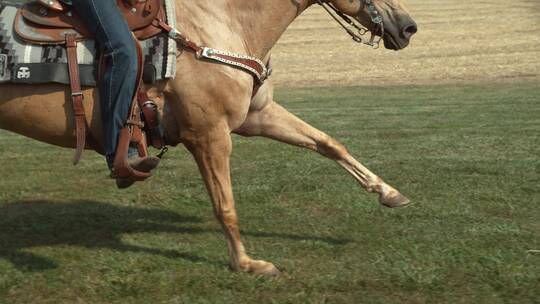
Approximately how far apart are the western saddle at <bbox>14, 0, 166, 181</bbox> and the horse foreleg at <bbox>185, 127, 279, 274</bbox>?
0.40 m

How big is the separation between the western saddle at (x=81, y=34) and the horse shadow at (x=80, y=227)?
1162 mm

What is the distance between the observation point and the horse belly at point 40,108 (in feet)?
20.3

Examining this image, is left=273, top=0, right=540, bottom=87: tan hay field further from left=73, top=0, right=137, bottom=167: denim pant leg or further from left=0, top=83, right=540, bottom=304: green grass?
left=73, top=0, right=137, bottom=167: denim pant leg

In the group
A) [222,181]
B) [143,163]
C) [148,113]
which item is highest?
[148,113]

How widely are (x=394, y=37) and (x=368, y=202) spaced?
252cm

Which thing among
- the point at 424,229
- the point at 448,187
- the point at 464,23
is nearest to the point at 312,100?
the point at 448,187

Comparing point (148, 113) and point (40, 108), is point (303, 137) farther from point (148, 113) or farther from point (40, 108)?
point (40, 108)

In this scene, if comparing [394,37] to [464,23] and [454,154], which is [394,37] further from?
[464,23]

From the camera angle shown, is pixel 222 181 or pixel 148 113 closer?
pixel 148 113

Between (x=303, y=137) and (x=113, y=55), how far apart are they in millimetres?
2060

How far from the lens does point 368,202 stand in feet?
28.9

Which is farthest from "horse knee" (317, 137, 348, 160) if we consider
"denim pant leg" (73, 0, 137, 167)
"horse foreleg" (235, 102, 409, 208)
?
"denim pant leg" (73, 0, 137, 167)

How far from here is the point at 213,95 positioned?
626 centimetres

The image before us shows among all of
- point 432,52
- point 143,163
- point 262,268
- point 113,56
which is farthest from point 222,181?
point 432,52
